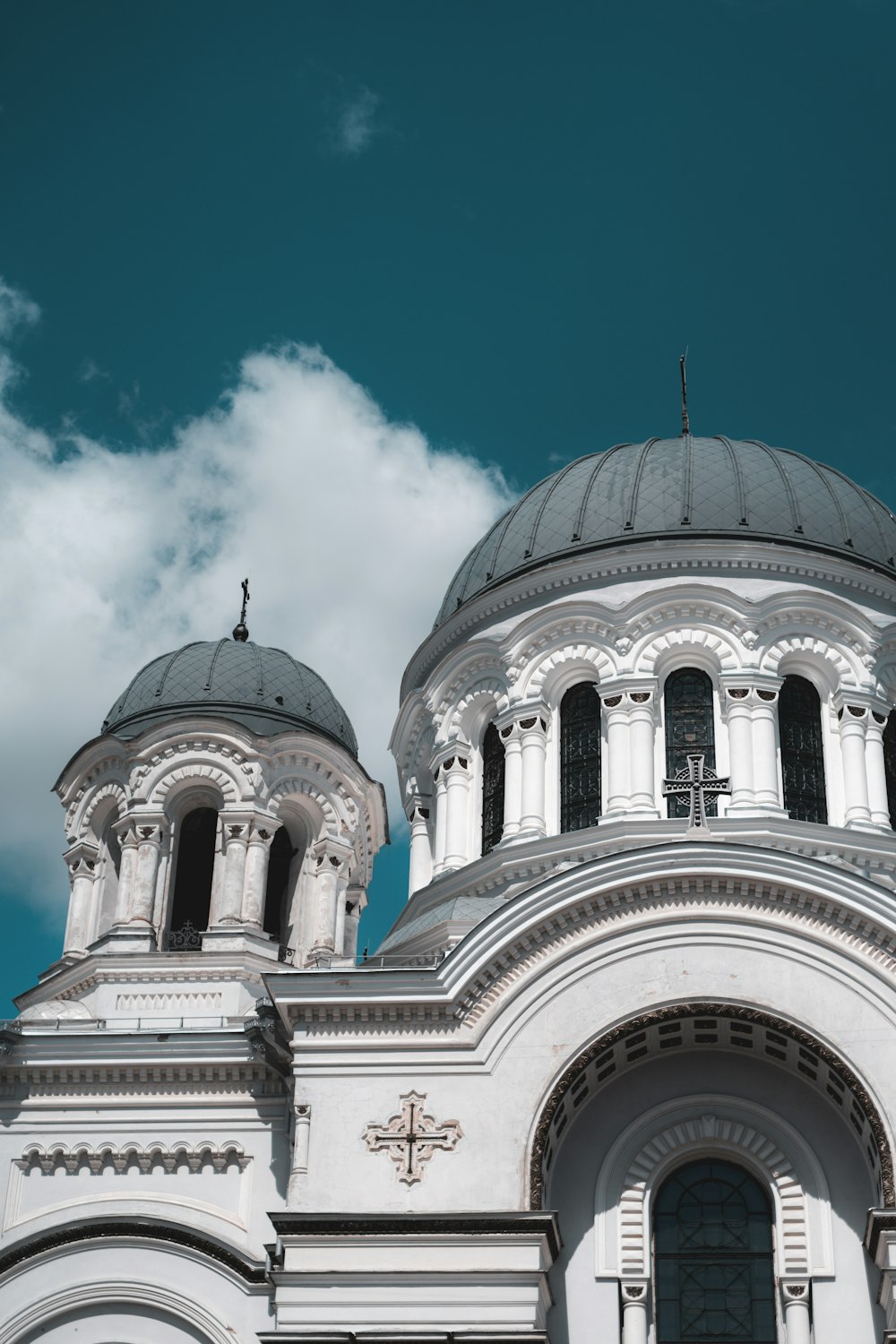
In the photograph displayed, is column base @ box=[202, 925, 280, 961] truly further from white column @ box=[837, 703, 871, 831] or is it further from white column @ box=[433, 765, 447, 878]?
white column @ box=[837, 703, 871, 831]

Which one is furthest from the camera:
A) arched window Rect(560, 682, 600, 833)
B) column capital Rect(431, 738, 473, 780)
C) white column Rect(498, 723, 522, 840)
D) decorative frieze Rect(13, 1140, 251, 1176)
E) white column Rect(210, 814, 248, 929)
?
white column Rect(210, 814, 248, 929)

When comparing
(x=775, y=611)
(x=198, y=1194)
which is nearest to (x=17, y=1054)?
(x=198, y=1194)

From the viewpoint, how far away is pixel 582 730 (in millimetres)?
20266

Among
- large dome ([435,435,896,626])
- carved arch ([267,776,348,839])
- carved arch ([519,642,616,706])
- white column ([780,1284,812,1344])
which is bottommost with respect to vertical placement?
white column ([780,1284,812,1344])

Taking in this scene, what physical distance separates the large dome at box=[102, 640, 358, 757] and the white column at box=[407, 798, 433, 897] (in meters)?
1.97

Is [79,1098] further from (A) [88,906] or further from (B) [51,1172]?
(A) [88,906]

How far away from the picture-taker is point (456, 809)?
20531 mm

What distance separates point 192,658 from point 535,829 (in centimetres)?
588

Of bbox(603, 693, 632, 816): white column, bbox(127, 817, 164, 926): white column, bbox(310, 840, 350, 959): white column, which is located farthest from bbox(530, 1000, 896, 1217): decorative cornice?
bbox(127, 817, 164, 926): white column

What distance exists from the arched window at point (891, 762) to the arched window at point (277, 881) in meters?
7.15

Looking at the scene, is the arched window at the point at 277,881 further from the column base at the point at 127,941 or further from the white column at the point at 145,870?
the column base at the point at 127,941

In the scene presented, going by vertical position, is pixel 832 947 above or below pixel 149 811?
below

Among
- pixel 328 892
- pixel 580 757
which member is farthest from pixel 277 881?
pixel 580 757

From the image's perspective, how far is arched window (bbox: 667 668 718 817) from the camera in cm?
1967
